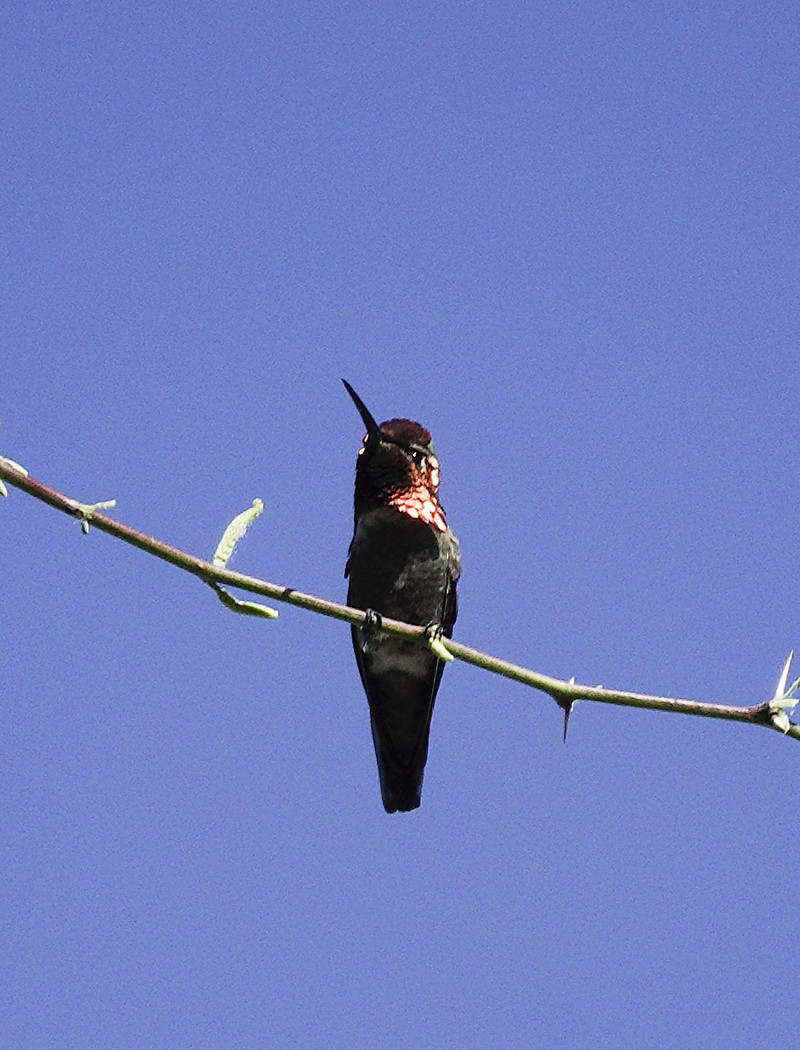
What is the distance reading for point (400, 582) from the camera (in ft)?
23.7

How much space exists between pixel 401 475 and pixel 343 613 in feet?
15.0

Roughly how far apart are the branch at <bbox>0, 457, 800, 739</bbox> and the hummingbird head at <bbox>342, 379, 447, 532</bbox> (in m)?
3.98

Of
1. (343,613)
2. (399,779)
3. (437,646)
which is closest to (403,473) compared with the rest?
(399,779)

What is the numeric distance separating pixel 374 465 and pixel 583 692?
447 centimetres

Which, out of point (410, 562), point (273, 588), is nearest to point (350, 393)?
point (410, 562)

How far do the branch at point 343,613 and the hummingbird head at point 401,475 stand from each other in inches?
157

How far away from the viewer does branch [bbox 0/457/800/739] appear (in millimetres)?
2422

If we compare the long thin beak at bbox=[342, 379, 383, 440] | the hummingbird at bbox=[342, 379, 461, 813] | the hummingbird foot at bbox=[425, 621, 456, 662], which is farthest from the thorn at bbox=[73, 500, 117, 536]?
the hummingbird at bbox=[342, 379, 461, 813]

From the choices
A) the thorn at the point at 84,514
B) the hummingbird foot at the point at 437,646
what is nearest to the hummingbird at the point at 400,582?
the hummingbird foot at the point at 437,646

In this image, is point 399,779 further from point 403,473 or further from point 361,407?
point 361,407

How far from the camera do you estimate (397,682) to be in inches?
297

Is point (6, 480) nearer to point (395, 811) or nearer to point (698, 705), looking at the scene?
point (698, 705)

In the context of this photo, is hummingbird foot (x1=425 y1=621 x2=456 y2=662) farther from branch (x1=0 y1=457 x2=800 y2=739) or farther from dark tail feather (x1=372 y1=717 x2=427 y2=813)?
dark tail feather (x1=372 y1=717 x2=427 y2=813)

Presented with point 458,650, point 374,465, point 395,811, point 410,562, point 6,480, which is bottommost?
point 6,480
